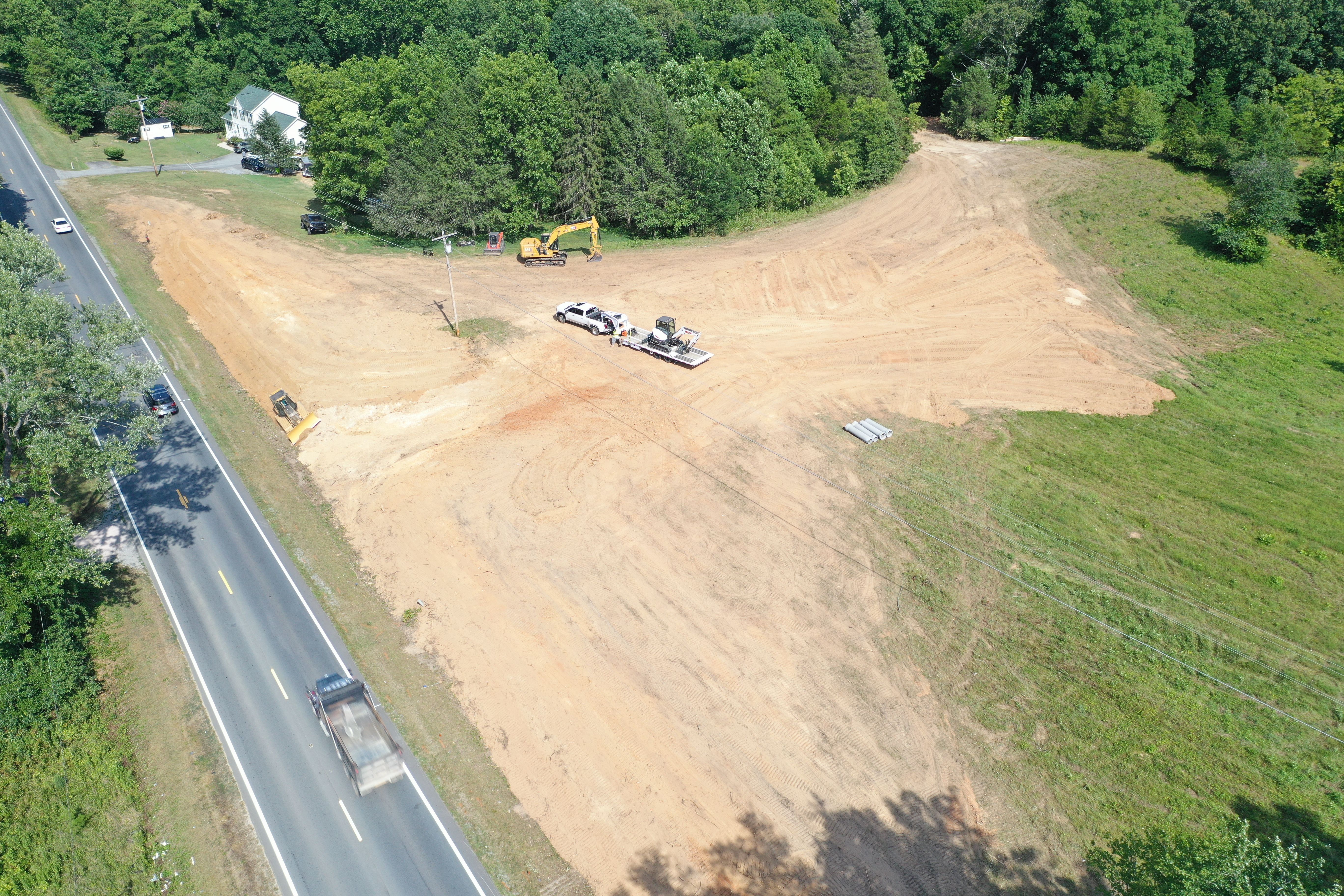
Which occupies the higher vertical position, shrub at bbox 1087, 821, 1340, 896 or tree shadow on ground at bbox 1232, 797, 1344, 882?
shrub at bbox 1087, 821, 1340, 896

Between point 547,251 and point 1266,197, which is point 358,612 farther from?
point 1266,197

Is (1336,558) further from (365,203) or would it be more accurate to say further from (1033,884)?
(365,203)

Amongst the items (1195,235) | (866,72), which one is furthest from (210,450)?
(866,72)

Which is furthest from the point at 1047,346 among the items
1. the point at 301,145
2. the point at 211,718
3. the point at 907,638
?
the point at 301,145

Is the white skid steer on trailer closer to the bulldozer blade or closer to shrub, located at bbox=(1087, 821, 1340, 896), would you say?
the bulldozer blade

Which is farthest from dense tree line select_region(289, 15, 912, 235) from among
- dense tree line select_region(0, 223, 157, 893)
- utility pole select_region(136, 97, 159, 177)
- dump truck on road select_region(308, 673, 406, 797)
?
dump truck on road select_region(308, 673, 406, 797)

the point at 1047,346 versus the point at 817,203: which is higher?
the point at 817,203
